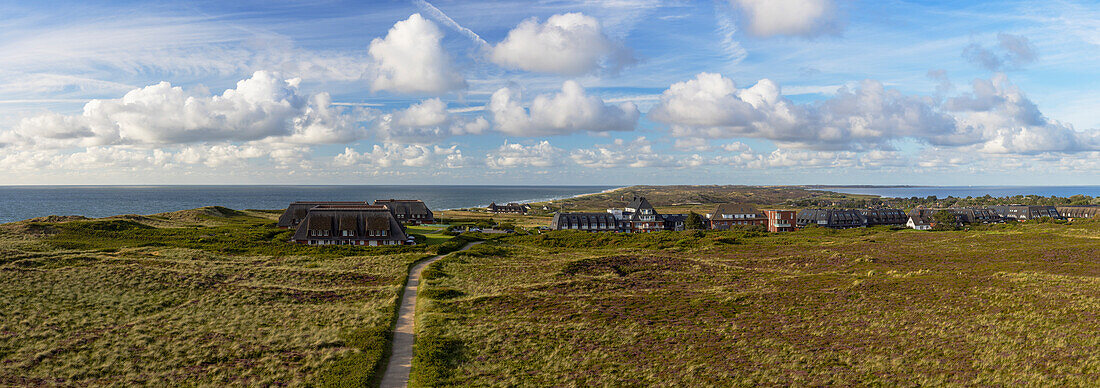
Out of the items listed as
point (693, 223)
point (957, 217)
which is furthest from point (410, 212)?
point (957, 217)

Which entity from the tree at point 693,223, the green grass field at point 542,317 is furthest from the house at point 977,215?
the green grass field at point 542,317

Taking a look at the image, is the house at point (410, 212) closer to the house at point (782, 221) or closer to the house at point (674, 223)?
the house at point (674, 223)

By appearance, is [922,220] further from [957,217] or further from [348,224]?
[348,224]

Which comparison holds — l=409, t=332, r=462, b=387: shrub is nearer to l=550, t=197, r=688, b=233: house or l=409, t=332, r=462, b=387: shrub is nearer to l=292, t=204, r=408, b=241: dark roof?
l=292, t=204, r=408, b=241: dark roof

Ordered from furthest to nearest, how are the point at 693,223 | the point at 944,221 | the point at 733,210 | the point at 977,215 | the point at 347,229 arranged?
the point at 977,215 < the point at 944,221 < the point at 733,210 < the point at 693,223 < the point at 347,229

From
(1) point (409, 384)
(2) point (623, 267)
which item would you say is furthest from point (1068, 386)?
(2) point (623, 267)

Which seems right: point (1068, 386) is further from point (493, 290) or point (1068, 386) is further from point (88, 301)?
point (88, 301)
